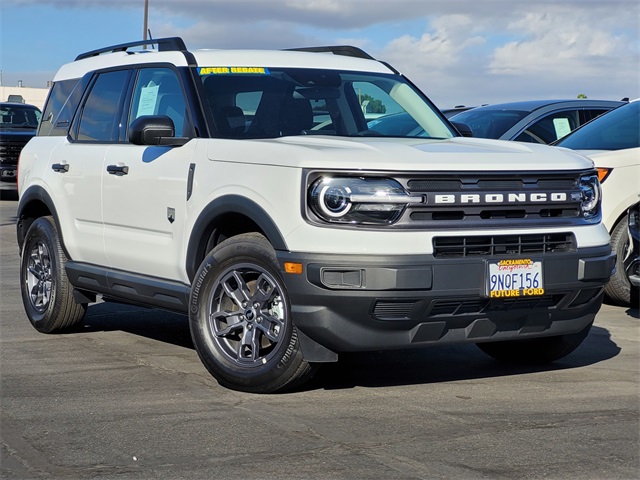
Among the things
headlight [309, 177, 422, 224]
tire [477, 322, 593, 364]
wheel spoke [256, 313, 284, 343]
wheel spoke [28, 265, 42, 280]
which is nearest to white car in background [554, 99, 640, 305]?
tire [477, 322, 593, 364]

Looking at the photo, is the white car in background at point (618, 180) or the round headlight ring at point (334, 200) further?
the white car in background at point (618, 180)

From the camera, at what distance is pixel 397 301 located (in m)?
5.47

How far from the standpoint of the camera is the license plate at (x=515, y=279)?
222 inches

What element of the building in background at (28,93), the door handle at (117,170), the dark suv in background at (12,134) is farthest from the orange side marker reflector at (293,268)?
the building in background at (28,93)

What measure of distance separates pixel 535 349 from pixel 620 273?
2469mm

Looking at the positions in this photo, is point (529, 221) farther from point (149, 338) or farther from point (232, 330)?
point (149, 338)

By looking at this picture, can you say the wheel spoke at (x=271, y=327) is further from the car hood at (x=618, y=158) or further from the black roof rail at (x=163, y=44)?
the car hood at (x=618, y=158)

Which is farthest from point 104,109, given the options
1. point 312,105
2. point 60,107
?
point 312,105

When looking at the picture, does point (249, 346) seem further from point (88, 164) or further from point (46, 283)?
point (46, 283)

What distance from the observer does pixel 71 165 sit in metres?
7.70

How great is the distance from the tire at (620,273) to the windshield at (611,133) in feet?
2.50

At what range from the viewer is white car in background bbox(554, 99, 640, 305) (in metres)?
8.83

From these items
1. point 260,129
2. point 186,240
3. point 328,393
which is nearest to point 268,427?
point 328,393

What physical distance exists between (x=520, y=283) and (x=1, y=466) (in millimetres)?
2667
